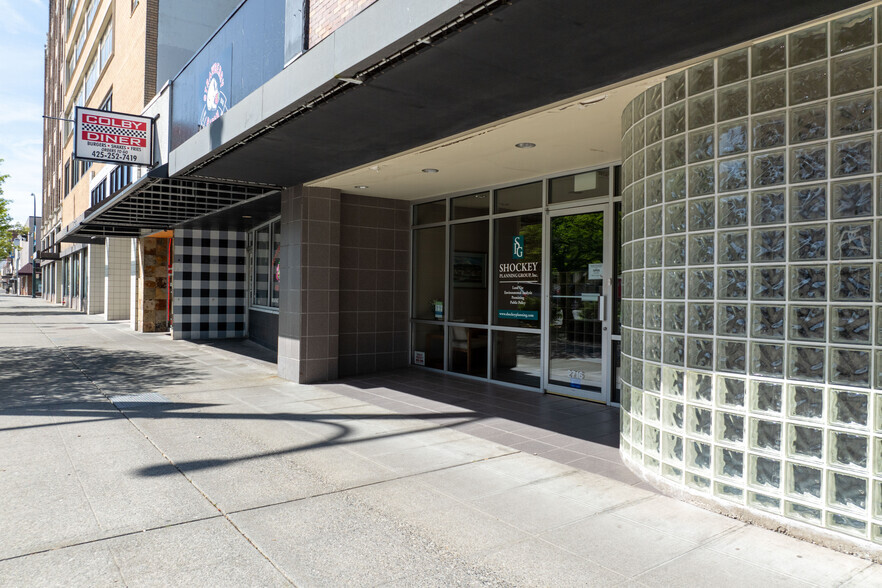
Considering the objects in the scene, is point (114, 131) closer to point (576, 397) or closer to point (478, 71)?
point (478, 71)

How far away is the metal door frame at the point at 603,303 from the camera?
278 inches

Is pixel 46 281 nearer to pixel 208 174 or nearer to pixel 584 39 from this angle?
pixel 208 174

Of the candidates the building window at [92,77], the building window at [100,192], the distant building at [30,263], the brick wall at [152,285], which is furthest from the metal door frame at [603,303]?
the distant building at [30,263]

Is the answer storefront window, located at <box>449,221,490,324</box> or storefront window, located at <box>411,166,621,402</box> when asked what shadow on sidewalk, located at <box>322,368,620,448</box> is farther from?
storefront window, located at <box>449,221,490,324</box>

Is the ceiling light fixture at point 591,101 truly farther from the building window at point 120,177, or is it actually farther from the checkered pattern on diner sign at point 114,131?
the building window at point 120,177

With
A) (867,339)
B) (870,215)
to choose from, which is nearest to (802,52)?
(870,215)

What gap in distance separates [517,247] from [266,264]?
780 cm

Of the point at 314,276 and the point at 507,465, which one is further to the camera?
the point at 314,276

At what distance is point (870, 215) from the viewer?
3.23 m

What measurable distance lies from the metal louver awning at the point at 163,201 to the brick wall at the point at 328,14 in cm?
347

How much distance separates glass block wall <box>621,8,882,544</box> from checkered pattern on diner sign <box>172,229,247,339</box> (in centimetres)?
1280

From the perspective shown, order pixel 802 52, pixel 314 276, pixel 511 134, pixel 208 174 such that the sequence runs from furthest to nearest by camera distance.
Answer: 1. pixel 314 276
2. pixel 208 174
3. pixel 511 134
4. pixel 802 52

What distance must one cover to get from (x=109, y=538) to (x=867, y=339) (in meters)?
4.45

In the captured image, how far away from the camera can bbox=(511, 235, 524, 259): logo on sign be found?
8359 millimetres
